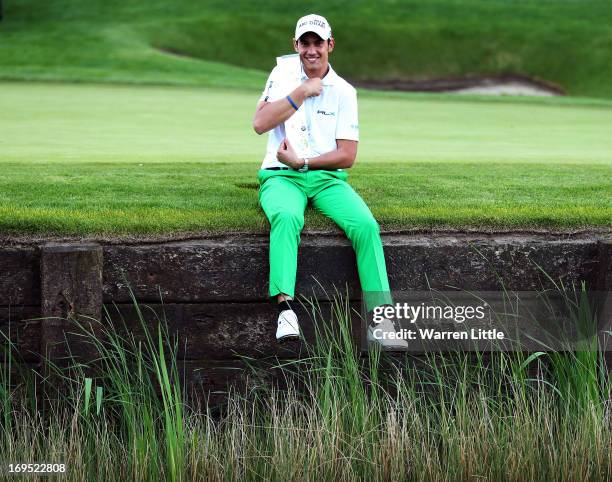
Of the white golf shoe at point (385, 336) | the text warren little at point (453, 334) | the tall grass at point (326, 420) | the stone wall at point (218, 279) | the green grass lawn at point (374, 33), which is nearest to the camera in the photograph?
the tall grass at point (326, 420)

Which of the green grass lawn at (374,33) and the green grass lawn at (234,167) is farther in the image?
the green grass lawn at (374,33)

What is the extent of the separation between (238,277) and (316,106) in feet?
4.06

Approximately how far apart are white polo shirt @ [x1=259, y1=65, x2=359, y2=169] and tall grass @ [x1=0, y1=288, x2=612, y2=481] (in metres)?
1.07

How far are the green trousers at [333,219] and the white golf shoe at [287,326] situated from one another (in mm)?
100

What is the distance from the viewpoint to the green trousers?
509cm

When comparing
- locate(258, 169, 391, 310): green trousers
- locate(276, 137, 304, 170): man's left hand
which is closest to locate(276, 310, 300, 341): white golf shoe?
locate(258, 169, 391, 310): green trousers

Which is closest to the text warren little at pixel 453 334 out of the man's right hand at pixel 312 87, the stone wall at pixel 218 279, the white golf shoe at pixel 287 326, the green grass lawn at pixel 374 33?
the stone wall at pixel 218 279

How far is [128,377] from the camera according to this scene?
16.9 feet

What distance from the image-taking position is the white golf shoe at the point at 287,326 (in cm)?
505

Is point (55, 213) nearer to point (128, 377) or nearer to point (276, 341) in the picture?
point (128, 377)

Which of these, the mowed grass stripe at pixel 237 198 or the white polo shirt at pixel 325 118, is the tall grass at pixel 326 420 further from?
the white polo shirt at pixel 325 118

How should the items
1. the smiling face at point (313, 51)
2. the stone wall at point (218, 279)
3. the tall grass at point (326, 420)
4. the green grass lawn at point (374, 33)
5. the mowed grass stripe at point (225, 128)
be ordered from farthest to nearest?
the green grass lawn at point (374, 33) < the mowed grass stripe at point (225, 128) < the smiling face at point (313, 51) < the stone wall at point (218, 279) < the tall grass at point (326, 420)

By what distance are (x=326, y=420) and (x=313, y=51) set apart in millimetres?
2202

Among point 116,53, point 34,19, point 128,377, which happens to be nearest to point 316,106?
point 128,377
